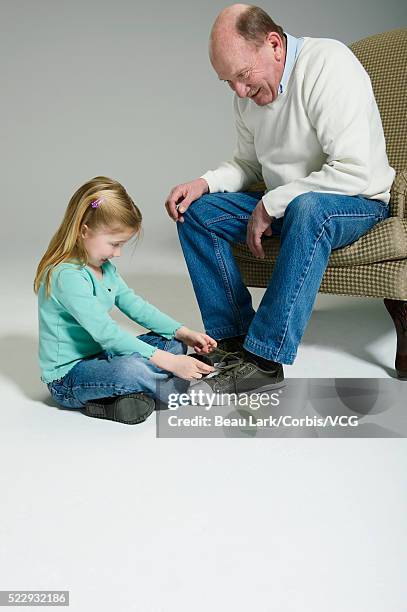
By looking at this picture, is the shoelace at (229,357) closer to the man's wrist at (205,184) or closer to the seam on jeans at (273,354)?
the seam on jeans at (273,354)

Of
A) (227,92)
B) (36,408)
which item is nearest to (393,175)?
(36,408)

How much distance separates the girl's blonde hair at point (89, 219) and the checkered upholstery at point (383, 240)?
543 mm

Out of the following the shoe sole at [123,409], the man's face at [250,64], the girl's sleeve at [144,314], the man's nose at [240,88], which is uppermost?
the man's face at [250,64]

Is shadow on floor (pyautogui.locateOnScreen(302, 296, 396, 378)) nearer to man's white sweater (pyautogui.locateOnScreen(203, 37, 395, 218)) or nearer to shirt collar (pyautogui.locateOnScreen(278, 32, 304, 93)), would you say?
man's white sweater (pyautogui.locateOnScreen(203, 37, 395, 218))

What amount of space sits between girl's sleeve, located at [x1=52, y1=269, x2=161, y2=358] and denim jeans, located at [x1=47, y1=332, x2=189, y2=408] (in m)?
0.03

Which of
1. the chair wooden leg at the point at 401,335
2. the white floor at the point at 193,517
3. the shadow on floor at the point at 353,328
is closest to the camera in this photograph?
the white floor at the point at 193,517

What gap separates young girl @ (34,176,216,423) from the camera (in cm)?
233

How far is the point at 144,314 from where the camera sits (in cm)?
260

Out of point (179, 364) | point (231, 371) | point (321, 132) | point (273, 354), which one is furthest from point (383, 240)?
point (179, 364)

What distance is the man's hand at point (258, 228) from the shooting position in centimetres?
261

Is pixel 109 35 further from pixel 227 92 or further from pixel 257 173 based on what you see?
pixel 257 173

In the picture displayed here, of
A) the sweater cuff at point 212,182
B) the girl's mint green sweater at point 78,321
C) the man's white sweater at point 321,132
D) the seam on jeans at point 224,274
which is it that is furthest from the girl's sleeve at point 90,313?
the sweater cuff at point 212,182

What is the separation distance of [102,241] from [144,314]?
0.32 meters

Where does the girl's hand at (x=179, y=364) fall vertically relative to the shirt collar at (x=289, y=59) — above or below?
below
